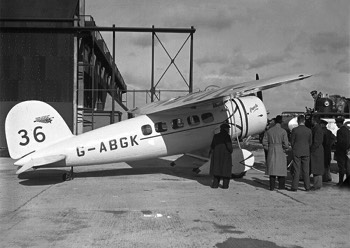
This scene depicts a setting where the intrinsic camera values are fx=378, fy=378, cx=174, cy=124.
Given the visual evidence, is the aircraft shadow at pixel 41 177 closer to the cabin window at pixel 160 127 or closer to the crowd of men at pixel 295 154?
the cabin window at pixel 160 127

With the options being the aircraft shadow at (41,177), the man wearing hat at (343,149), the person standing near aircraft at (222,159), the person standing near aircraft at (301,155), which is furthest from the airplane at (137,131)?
the man wearing hat at (343,149)

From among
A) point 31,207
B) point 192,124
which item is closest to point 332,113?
point 192,124

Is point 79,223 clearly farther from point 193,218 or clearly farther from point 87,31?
point 87,31

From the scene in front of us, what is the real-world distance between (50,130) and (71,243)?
5908mm

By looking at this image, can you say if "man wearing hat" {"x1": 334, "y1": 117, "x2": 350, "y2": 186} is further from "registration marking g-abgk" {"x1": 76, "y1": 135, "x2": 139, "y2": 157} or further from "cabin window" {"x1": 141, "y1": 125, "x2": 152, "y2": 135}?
"registration marking g-abgk" {"x1": 76, "y1": 135, "x2": 139, "y2": 157}

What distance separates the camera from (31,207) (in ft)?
25.8

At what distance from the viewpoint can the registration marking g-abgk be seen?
1062 cm

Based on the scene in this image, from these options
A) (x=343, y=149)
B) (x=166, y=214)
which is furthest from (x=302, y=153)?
(x=166, y=214)

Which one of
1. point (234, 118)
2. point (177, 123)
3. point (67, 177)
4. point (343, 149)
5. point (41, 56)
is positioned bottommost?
point (67, 177)

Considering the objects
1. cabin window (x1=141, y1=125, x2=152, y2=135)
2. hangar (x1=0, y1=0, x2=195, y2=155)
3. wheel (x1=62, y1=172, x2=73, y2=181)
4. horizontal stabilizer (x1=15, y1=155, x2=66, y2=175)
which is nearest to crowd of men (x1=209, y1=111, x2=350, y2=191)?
cabin window (x1=141, y1=125, x2=152, y2=135)

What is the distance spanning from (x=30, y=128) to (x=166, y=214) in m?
5.39

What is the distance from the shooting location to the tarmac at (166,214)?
18.6 feet

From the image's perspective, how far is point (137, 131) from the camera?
11.3 m

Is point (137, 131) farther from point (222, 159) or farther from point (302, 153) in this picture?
point (302, 153)
